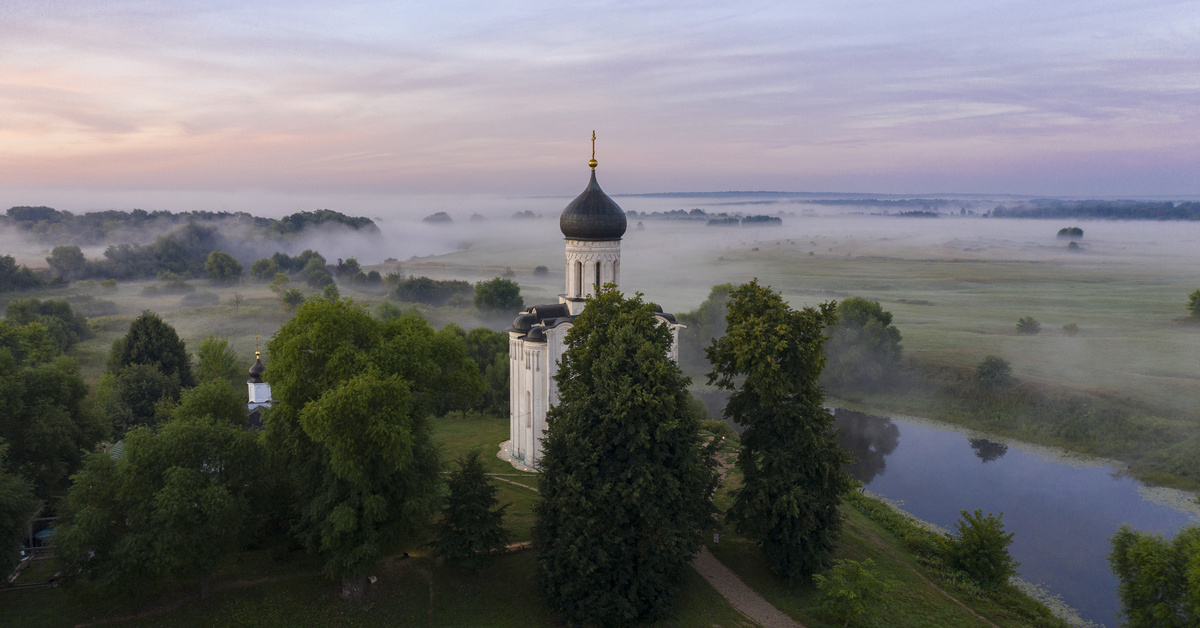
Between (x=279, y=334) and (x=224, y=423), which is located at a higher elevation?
(x=279, y=334)

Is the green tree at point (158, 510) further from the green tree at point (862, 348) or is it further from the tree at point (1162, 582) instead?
the green tree at point (862, 348)

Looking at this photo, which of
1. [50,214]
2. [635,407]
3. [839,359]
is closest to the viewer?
[635,407]

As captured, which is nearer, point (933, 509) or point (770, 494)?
point (770, 494)

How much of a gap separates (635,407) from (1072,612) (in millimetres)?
17517

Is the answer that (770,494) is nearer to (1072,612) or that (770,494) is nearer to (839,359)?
(1072,612)

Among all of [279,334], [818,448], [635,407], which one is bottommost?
[818,448]

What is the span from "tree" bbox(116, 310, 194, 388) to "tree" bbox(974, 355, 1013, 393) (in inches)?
2107

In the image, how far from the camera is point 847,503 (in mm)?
30688

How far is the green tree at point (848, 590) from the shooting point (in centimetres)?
1944

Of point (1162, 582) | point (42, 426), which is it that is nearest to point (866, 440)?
point (1162, 582)

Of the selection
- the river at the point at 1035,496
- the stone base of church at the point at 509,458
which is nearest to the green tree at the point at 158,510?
the stone base of church at the point at 509,458

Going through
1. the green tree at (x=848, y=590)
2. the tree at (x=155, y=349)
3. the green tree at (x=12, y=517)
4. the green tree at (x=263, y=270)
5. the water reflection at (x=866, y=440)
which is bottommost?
the water reflection at (x=866, y=440)

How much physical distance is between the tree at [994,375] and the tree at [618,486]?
3829cm

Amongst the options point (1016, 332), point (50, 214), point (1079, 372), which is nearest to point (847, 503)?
point (1079, 372)
